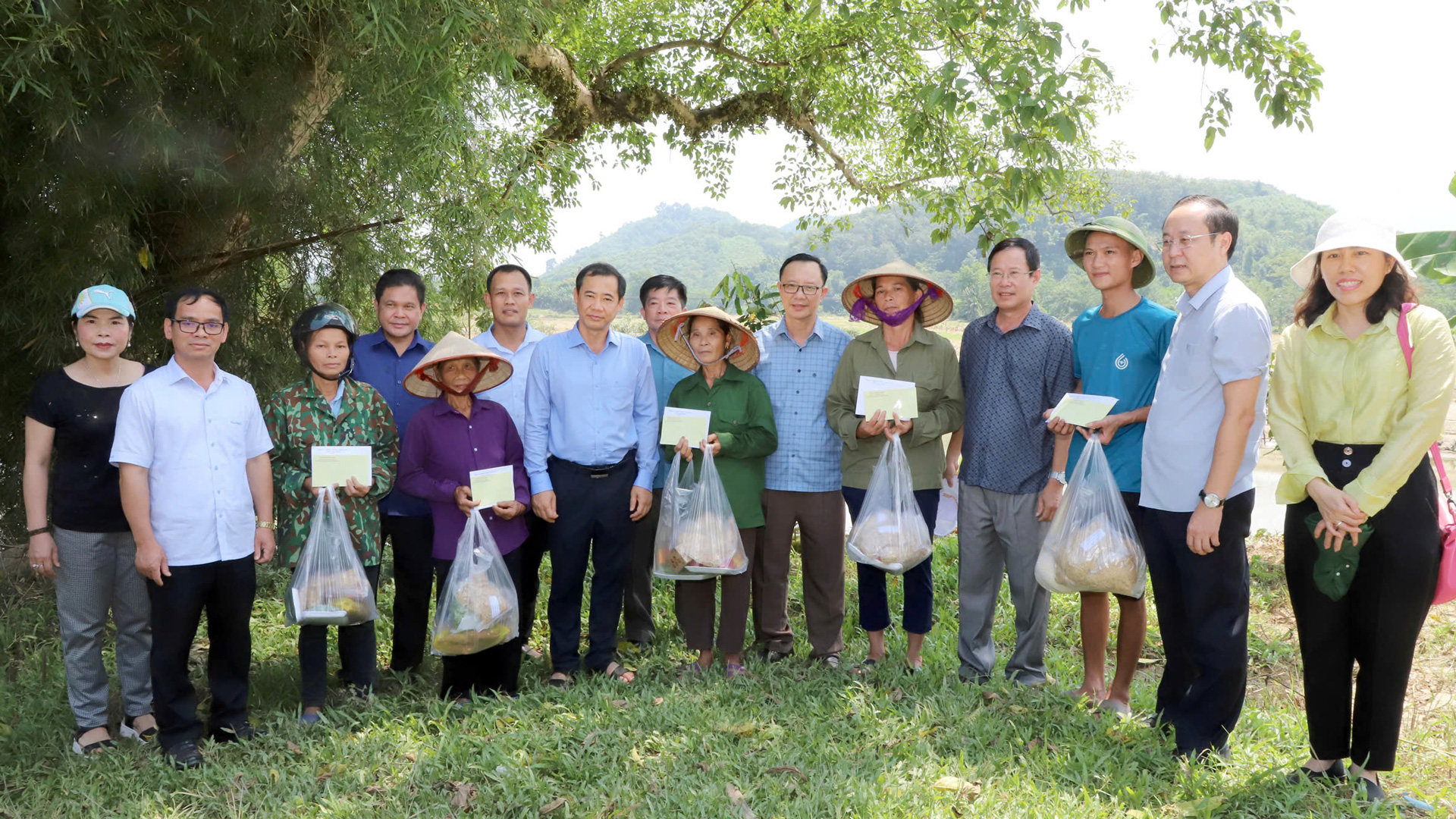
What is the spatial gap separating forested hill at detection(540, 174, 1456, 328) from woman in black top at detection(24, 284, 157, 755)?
3.25 meters

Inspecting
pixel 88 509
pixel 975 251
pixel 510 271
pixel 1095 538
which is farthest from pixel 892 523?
pixel 975 251

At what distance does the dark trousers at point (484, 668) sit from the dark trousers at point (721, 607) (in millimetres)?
749

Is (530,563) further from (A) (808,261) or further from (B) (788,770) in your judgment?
(A) (808,261)

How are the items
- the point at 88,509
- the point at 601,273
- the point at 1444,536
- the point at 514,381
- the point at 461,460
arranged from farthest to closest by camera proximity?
the point at 514,381 → the point at 601,273 → the point at 461,460 → the point at 88,509 → the point at 1444,536

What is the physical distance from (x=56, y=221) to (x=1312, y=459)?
4.72 m

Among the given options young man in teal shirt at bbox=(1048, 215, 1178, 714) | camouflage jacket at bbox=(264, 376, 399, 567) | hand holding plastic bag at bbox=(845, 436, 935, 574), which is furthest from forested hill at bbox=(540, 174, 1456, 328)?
camouflage jacket at bbox=(264, 376, 399, 567)

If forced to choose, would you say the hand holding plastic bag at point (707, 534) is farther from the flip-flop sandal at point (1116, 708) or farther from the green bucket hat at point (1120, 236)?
the green bucket hat at point (1120, 236)

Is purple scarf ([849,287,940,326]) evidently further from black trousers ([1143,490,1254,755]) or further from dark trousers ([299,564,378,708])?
dark trousers ([299,564,378,708])

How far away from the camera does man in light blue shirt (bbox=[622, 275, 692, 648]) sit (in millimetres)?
4978

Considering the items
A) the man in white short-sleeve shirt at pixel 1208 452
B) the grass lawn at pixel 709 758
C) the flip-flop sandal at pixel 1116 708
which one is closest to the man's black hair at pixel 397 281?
the grass lawn at pixel 709 758

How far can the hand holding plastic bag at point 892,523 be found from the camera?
3916 mm

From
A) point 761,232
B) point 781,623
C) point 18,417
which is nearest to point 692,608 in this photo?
point 781,623

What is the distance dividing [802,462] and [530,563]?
1337 mm

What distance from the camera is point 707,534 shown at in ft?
13.2
